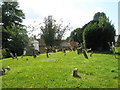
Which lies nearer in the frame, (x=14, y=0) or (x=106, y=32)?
(x=106, y=32)

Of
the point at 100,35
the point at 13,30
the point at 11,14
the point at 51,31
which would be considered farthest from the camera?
the point at 51,31

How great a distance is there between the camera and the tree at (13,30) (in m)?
42.3

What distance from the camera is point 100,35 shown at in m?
28.5

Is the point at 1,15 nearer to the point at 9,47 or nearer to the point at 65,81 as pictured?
the point at 9,47

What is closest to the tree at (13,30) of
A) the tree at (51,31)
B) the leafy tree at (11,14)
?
the leafy tree at (11,14)

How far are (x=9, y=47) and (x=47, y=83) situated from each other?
36.1 meters

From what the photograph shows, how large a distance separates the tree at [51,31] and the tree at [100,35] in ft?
119

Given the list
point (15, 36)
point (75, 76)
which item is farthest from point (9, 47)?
point (75, 76)

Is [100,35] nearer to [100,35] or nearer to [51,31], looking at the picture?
[100,35]

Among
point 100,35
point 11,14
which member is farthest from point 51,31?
point 100,35

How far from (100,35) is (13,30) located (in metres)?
24.0

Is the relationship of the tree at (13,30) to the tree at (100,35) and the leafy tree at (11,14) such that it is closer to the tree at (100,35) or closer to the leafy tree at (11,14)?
the leafy tree at (11,14)

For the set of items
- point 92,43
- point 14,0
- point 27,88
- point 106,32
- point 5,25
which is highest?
point 14,0

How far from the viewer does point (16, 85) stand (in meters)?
8.26
